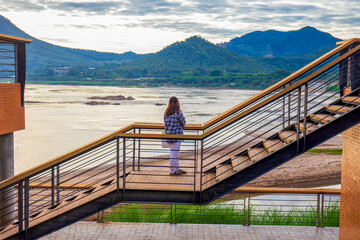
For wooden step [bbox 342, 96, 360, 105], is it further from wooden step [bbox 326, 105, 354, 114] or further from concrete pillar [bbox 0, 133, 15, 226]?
concrete pillar [bbox 0, 133, 15, 226]

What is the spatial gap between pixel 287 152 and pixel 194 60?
5454 inches

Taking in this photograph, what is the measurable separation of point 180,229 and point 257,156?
3.07 m

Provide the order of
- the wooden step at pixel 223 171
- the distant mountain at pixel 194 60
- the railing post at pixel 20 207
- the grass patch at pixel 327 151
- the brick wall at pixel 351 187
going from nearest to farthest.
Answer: the railing post at pixel 20 207
the wooden step at pixel 223 171
the brick wall at pixel 351 187
the grass patch at pixel 327 151
the distant mountain at pixel 194 60

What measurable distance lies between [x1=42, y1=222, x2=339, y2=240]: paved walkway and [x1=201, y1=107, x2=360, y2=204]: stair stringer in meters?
2.63

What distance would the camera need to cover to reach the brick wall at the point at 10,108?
27.2ft

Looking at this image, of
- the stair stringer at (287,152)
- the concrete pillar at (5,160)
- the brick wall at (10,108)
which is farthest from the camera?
the concrete pillar at (5,160)

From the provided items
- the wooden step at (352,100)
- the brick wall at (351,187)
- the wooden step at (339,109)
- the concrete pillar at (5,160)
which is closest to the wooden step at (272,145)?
the wooden step at (339,109)

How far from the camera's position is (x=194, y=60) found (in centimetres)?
14212

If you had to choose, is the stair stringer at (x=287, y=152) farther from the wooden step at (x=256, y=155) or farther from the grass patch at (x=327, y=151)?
the grass patch at (x=327, y=151)

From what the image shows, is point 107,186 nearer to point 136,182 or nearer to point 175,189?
point 136,182

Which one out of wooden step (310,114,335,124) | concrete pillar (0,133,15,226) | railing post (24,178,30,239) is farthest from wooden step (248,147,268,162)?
concrete pillar (0,133,15,226)

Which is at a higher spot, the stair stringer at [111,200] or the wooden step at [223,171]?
the wooden step at [223,171]

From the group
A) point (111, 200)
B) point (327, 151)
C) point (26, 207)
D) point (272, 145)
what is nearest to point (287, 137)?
point (272, 145)

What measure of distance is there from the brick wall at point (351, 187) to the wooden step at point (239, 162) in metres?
1.86
